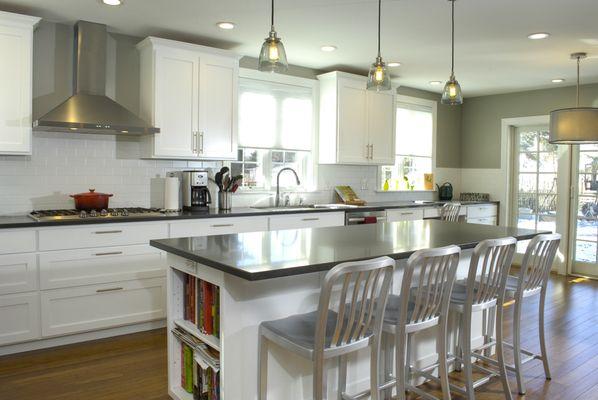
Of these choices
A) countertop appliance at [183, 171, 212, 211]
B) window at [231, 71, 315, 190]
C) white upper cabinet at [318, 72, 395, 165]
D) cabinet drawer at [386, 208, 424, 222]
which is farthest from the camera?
cabinet drawer at [386, 208, 424, 222]

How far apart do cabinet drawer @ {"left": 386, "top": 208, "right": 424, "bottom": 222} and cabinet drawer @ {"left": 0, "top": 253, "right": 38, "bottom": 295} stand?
3.60 m

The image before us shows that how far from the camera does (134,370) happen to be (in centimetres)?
333

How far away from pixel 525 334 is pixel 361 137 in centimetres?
278

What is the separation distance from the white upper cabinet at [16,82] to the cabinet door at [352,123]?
3091 mm

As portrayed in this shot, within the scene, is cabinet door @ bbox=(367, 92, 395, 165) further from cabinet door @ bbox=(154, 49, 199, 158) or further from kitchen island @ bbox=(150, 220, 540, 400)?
kitchen island @ bbox=(150, 220, 540, 400)

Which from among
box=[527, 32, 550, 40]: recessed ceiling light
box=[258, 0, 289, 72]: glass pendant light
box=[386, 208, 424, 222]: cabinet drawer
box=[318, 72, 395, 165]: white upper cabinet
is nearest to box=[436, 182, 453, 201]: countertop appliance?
box=[386, 208, 424, 222]: cabinet drawer

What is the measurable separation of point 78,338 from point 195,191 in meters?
1.53

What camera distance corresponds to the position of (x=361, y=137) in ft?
19.5

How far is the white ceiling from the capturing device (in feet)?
12.4

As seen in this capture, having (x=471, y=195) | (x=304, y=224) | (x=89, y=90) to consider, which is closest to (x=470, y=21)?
(x=304, y=224)

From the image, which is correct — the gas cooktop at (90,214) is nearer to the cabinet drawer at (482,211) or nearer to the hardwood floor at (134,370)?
the hardwood floor at (134,370)

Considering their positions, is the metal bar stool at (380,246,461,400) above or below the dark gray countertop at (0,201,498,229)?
below

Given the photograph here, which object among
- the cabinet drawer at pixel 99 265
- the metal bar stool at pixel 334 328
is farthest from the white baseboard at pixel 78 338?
the metal bar stool at pixel 334 328

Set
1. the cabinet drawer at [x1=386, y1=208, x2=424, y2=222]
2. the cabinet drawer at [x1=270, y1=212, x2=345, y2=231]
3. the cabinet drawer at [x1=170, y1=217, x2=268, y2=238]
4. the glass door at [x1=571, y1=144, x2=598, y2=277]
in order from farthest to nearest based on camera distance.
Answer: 1. the glass door at [x1=571, y1=144, x2=598, y2=277]
2. the cabinet drawer at [x1=386, y1=208, x2=424, y2=222]
3. the cabinet drawer at [x1=270, y1=212, x2=345, y2=231]
4. the cabinet drawer at [x1=170, y1=217, x2=268, y2=238]
